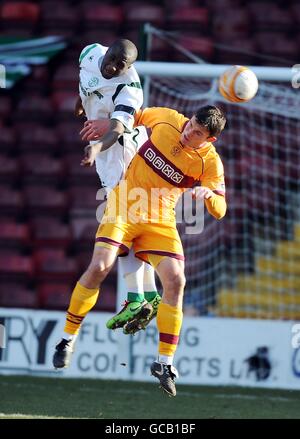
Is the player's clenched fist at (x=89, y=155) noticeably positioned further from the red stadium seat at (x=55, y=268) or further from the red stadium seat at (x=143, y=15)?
the red stadium seat at (x=143, y=15)

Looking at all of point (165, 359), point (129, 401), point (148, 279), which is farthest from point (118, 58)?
point (129, 401)

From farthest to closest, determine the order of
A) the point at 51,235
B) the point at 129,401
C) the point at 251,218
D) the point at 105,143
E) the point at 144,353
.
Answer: the point at 51,235, the point at 251,218, the point at 144,353, the point at 129,401, the point at 105,143

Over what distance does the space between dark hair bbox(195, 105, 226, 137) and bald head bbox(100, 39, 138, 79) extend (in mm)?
A: 578

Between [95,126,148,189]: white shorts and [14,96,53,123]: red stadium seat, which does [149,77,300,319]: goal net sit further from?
[95,126,148,189]: white shorts

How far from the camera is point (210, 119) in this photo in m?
7.09

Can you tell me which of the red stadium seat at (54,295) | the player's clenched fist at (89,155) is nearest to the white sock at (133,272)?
the player's clenched fist at (89,155)

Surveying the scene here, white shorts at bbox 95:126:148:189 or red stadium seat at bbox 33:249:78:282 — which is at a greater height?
white shorts at bbox 95:126:148:189

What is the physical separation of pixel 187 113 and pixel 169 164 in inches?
159

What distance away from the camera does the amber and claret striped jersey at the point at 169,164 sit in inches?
290

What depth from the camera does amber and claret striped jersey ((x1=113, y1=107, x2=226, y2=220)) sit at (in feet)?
24.1

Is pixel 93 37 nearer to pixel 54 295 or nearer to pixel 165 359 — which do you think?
pixel 54 295

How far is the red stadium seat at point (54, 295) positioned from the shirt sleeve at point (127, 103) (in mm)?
4891

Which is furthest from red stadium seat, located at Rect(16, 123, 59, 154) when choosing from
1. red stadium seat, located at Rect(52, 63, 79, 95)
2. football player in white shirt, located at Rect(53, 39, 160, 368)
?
football player in white shirt, located at Rect(53, 39, 160, 368)
